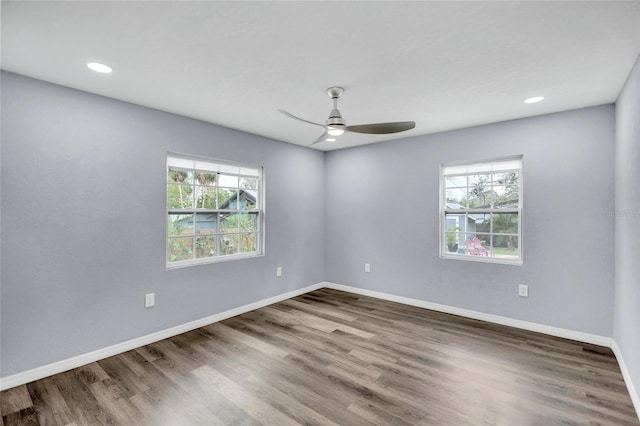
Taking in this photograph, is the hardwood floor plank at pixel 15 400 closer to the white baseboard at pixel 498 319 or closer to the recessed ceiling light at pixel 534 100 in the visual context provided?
the white baseboard at pixel 498 319

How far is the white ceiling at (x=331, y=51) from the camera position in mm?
1650

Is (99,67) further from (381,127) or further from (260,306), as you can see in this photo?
(260,306)

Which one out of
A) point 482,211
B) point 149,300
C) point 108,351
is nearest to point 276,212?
point 149,300

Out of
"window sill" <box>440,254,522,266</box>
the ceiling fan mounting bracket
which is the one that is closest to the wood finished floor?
"window sill" <box>440,254,522,266</box>

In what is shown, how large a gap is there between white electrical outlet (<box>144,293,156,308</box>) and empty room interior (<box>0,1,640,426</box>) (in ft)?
0.04

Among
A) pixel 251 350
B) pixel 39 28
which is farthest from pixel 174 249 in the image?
pixel 39 28

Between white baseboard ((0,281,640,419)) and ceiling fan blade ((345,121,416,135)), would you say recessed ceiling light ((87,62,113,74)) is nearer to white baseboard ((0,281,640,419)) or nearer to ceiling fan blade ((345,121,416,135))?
ceiling fan blade ((345,121,416,135))

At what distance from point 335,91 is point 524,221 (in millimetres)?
2645

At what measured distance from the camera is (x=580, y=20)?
1715mm

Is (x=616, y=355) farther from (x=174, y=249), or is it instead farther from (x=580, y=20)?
(x=174, y=249)

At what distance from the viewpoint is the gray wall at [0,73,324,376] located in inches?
94.2

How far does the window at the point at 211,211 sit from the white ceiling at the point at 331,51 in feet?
2.71

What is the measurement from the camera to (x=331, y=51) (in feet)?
6.73

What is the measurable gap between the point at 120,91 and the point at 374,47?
2.30 metres
